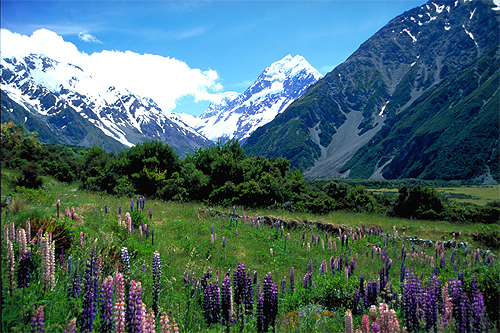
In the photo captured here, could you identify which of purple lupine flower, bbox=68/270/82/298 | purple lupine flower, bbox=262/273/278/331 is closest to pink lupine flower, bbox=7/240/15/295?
purple lupine flower, bbox=68/270/82/298

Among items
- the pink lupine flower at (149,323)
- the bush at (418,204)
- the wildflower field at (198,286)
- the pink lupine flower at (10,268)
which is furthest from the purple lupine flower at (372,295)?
the bush at (418,204)

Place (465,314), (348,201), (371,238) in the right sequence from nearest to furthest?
(465,314) < (371,238) < (348,201)

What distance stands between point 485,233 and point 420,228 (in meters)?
3.39

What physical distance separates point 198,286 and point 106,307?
9.30 ft

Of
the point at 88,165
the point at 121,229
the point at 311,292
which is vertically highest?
the point at 88,165

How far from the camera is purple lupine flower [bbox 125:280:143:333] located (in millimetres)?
4051

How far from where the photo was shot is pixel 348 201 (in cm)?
3600

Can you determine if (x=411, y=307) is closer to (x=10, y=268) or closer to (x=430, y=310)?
(x=430, y=310)

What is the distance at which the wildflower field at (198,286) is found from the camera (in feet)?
15.0

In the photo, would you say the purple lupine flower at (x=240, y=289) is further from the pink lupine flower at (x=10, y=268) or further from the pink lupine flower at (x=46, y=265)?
the pink lupine flower at (x=10, y=268)

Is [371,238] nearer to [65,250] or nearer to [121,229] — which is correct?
[121,229]

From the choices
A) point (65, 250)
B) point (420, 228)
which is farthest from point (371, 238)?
point (65, 250)

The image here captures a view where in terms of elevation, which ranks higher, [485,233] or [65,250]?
[65,250]

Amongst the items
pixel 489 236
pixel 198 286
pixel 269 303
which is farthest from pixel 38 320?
pixel 489 236
